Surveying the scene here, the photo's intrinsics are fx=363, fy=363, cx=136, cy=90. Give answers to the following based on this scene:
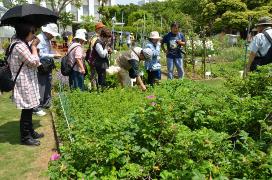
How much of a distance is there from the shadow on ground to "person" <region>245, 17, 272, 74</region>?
4.12 meters

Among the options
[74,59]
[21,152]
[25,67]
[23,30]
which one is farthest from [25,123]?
[74,59]

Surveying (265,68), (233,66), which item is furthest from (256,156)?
(233,66)

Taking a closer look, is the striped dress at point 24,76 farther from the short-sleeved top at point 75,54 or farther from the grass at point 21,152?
the short-sleeved top at point 75,54

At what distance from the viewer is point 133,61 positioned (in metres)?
6.83

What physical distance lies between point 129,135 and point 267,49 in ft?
13.2

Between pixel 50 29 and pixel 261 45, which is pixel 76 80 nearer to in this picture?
pixel 50 29

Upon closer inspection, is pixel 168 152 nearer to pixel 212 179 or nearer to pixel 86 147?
pixel 212 179

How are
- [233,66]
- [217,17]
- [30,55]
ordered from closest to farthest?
[30,55] < [233,66] < [217,17]

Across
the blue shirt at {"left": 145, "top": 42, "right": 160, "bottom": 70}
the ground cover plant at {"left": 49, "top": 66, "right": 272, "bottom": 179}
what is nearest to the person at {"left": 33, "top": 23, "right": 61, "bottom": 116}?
the blue shirt at {"left": 145, "top": 42, "right": 160, "bottom": 70}

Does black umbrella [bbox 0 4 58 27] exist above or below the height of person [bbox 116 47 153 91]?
above

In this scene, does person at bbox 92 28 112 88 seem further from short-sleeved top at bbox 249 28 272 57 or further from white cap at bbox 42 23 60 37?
short-sleeved top at bbox 249 28 272 57

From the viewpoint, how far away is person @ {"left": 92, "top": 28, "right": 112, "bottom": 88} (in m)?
7.48

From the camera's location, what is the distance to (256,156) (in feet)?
8.32

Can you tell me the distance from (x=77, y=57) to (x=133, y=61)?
125 cm
